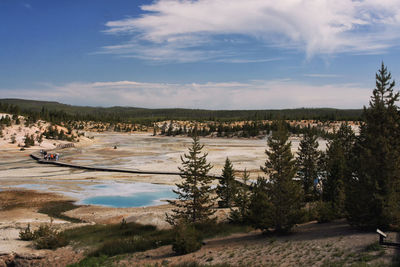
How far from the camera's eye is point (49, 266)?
14039 millimetres

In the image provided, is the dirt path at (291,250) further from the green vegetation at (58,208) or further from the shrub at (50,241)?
the green vegetation at (58,208)

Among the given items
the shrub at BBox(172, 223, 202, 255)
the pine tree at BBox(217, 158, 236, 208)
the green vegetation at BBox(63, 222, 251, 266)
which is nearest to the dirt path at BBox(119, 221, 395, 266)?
the shrub at BBox(172, 223, 202, 255)

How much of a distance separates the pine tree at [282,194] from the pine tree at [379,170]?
7.18 ft

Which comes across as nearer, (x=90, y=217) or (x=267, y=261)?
(x=267, y=261)

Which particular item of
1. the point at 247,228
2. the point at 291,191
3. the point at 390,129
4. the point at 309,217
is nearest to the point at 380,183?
the point at 390,129

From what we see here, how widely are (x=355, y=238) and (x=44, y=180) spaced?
32.1 meters

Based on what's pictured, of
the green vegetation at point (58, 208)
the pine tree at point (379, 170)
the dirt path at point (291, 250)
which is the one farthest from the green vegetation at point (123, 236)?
the pine tree at point (379, 170)

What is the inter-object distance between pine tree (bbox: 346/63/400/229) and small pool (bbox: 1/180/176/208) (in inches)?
665

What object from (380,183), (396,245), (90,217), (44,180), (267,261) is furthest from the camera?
(44,180)

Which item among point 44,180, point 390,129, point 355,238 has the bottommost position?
point 44,180

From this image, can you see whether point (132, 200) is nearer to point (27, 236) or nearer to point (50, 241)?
point (27, 236)

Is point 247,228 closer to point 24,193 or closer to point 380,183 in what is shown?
point 380,183

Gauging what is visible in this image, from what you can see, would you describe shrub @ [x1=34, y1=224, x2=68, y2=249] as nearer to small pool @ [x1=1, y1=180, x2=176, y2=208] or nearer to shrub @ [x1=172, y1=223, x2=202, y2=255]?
shrub @ [x1=172, y1=223, x2=202, y2=255]

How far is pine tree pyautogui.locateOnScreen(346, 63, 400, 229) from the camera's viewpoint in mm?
12391
